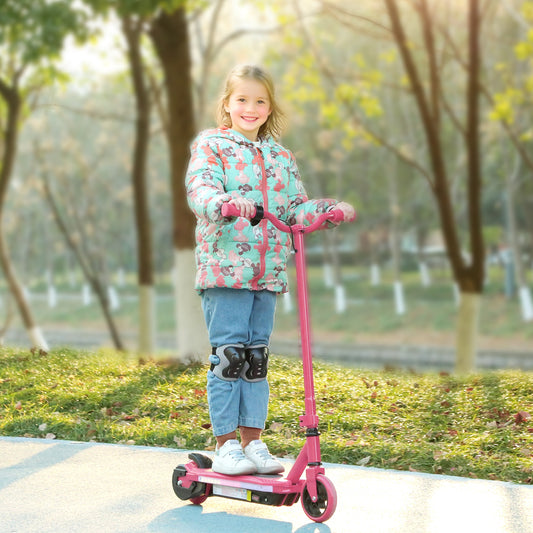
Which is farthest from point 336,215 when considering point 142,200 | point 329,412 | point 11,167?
point 11,167

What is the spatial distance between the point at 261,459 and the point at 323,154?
33817 mm

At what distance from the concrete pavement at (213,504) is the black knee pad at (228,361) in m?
0.54

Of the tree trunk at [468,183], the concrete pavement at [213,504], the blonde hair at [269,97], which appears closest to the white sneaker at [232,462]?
the concrete pavement at [213,504]

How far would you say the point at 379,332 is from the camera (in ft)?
102

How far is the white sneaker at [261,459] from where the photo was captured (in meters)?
3.58

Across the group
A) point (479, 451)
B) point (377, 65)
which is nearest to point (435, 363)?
point (377, 65)

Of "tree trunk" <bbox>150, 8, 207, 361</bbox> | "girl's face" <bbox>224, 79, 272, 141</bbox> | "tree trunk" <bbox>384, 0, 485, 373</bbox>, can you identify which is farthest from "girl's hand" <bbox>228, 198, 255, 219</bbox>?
"tree trunk" <bbox>384, 0, 485, 373</bbox>

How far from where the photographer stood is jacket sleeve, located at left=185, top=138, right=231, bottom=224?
331 centimetres

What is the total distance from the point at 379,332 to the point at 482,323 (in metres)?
3.45

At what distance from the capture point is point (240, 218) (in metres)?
3.56

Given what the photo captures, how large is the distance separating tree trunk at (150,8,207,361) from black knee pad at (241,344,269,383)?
6.22 meters

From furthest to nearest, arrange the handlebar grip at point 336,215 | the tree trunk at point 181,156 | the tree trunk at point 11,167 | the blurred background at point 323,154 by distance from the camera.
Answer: the tree trunk at point 11,167 < the blurred background at point 323,154 < the tree trunk at point 181,156 < the handlebar grip at point 336,215

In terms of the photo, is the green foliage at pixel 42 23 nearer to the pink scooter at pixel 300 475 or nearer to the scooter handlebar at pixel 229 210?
the pink scooter at pixel 300 475

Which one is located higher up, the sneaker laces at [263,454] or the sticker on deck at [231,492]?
the sneaker laces at [263,454]
